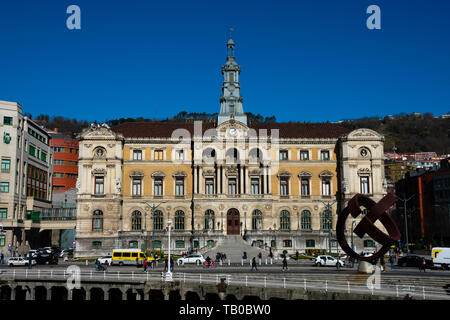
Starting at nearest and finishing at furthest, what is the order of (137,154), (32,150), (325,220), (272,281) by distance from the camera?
(272,281), (325,220), (137,154), (32,150)

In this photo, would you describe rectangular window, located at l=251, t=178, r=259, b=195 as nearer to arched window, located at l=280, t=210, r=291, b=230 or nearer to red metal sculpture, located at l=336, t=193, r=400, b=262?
arched window, located at l=280, t=210, r=291, b=230

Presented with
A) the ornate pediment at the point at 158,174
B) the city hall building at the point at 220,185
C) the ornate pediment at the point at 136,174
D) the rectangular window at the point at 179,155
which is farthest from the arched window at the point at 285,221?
the ornate pediment at the point at 136,174

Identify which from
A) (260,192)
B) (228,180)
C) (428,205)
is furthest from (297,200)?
(428,205)

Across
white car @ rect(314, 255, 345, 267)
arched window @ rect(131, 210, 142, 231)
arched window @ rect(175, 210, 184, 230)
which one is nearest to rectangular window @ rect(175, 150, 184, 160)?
arched window @ rect(175, 210, 184, 230)

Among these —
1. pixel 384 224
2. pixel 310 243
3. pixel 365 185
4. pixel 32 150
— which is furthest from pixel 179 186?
pixel 384 224

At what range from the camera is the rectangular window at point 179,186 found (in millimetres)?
80188

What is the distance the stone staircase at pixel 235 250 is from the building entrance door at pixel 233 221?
358 centimetres

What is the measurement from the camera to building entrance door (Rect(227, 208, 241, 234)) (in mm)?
78625

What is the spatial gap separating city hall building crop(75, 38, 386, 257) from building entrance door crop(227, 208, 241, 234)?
16cm

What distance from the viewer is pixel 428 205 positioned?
10506cm

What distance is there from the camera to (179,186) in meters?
80.3

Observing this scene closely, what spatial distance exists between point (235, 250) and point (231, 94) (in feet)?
96.2

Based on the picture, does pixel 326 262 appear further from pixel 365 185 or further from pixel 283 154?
pixel 283 154
